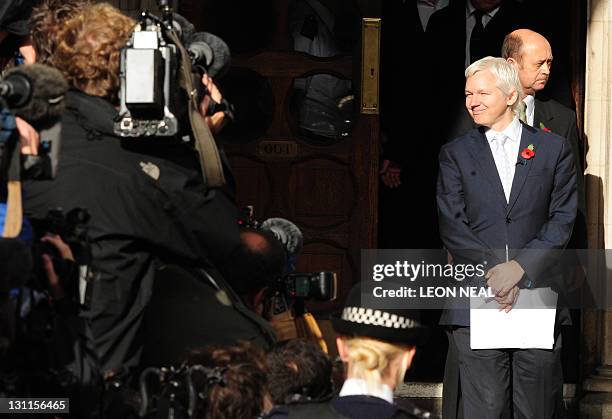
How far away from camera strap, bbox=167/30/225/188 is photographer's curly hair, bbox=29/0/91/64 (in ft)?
1.39

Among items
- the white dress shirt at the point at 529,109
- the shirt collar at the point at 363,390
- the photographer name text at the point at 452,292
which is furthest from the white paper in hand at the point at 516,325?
the shirt collar at the point at 363,390

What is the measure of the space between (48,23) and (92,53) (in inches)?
Result: 11.8

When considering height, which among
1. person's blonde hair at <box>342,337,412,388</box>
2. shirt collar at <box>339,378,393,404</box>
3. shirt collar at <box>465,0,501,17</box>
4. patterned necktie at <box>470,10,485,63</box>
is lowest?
shirt collar at <box>339,378,393,404</box>

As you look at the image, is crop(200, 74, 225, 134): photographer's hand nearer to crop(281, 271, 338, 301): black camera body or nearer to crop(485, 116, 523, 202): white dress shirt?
crop(281, 271, 338, 301): black camera body

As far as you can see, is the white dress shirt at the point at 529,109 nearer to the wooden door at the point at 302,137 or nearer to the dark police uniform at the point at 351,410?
the wooden door at the point at 302,137

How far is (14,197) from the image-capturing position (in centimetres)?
472

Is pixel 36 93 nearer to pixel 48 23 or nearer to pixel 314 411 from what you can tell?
pixel 48 23

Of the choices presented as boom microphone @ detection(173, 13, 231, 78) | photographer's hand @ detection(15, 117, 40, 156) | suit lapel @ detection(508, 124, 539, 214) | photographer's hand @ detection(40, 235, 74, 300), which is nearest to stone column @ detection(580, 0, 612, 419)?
suit lapel @ detection(508, 124, 539, 214)

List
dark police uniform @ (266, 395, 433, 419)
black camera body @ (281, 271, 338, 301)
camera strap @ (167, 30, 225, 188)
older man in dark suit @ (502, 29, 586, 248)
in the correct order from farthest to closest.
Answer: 1. older man in dark suit @ (502, 29, 586, 248)
2. black camera body @ (281, 271, 338, 301)
3. camera strap @ (167, 30, 225, 188)
4. dark police uniform @ (266, 395, 433, 419)

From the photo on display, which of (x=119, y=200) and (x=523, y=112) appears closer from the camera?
(x=119, y=200)

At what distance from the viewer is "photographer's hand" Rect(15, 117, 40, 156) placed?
4855 millimetres

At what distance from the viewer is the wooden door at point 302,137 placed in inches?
387

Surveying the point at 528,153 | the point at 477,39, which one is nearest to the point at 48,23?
the point at 528,153

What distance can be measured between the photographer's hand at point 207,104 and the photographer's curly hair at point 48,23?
51 cm
